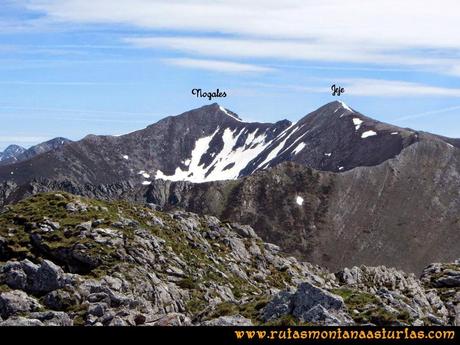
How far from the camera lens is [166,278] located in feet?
277

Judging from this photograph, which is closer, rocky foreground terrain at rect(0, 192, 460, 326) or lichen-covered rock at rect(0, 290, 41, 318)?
rocky foreground terrain at rect(0, 192, 460, 326)

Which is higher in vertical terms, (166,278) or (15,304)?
(15,304)

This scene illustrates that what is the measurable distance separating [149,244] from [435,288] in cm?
5141

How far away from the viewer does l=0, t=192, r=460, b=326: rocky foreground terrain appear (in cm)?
4450

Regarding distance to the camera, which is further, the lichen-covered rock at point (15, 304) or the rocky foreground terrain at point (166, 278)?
the lichen-covered rock at point (15, 304)

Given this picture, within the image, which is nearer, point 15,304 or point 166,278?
point 15,304

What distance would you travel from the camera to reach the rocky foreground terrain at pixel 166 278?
4450 cm
